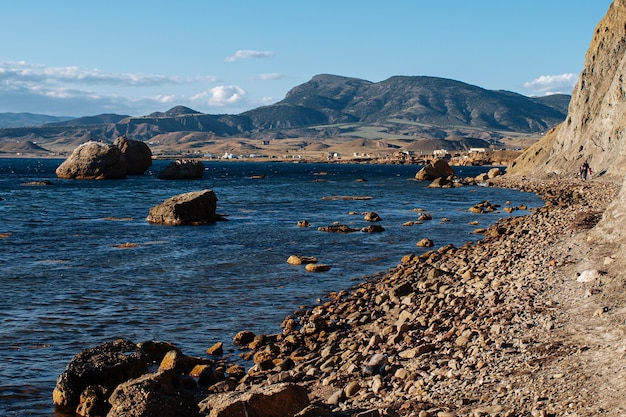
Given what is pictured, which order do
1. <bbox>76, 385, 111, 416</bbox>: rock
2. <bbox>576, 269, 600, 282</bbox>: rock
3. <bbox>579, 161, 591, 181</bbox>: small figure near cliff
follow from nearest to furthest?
<bbox>76, 385, 111, 416</bbox>: rock < <bbox>576, 269, 600, 282</bbox>: rock < <bbox>579, 161, 591, 181</bbox>: small figure near cliff

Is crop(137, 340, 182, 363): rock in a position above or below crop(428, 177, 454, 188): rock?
below

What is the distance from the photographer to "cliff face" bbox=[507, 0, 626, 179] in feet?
221

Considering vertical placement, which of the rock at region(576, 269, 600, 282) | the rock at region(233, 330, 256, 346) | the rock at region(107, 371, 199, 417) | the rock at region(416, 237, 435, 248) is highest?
the rock at region(576, 269, 600, 282)

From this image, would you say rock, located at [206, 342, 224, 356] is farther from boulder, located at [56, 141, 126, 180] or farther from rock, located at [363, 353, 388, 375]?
boulder, located at [56, 141, 126, 180]

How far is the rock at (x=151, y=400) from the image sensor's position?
11.8 meters

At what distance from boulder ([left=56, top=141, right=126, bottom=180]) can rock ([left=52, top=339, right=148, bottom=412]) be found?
335ft

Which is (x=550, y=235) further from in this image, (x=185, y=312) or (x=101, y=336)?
(x=101, y=336)

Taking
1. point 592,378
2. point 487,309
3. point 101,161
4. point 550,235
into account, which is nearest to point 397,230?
point 550,235

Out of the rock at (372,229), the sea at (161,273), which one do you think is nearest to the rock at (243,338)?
the sea at (161,273)

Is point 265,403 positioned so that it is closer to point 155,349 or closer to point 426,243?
point 155,349

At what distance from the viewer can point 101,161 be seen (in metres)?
112

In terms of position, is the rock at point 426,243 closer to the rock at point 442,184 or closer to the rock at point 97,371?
the rock at point 97,371

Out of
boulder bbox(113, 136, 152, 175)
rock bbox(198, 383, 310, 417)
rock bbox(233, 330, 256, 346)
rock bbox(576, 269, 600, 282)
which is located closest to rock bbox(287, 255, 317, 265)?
rock bbox(233, 330, 256, 346)

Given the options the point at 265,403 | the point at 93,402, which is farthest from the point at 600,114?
the point at 265,403
